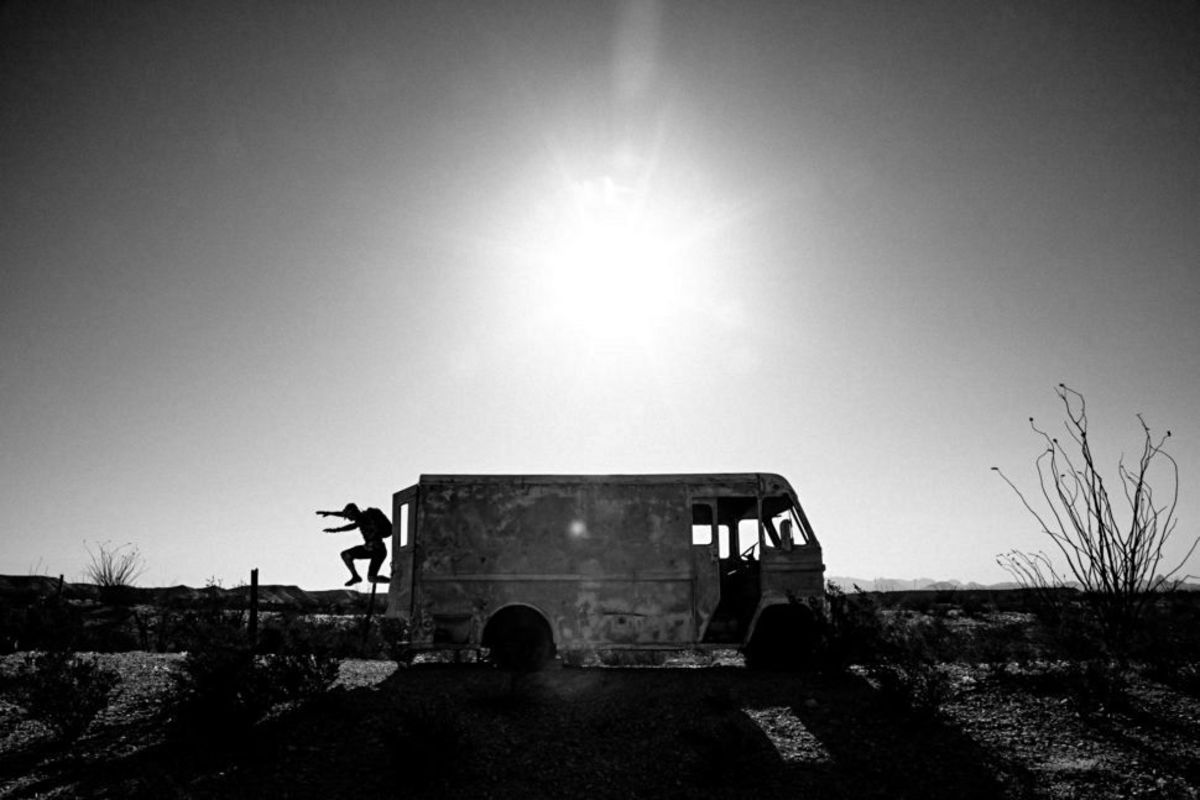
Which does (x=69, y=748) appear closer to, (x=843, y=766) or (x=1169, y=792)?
(x=843, y=766)

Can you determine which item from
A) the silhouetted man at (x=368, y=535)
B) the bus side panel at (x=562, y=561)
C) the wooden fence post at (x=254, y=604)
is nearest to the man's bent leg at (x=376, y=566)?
the silhouetted man at (x=368, y=535)

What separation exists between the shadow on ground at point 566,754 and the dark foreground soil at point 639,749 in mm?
20

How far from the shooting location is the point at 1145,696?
24.8 ft

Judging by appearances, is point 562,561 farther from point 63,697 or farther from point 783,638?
point 63,697

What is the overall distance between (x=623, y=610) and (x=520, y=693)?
90.6 inches

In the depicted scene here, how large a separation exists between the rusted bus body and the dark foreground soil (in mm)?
1613

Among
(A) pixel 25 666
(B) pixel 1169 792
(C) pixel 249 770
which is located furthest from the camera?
(A) pixel 25 666

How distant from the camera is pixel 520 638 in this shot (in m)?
9.98

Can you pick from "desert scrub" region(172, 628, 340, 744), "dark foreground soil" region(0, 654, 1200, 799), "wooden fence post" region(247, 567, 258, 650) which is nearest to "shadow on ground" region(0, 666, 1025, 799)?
"dark foreground soil" region(0, 654, 1200, 799)

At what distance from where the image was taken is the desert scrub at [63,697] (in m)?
6.46

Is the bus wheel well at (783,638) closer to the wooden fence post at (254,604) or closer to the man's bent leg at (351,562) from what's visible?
the man's bent leg at (351,562)

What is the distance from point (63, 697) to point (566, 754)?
5.03 m

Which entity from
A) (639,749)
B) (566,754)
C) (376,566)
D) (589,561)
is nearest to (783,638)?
(589,561)

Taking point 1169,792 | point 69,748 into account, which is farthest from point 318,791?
point 1169,792
